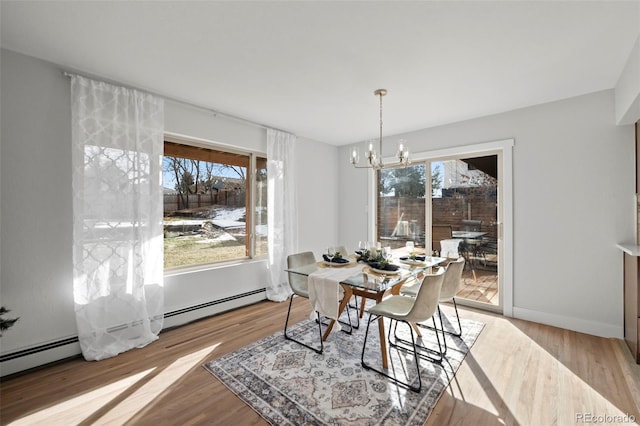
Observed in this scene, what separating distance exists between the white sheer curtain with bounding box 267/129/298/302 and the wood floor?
1.28 metres

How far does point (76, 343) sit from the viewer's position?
8.33 feet

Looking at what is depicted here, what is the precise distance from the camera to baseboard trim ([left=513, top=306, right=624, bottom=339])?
288 cm

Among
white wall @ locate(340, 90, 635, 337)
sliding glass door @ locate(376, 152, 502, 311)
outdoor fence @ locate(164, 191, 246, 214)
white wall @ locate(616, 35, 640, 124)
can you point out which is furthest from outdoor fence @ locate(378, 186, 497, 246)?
outdoor fence @ locate(164, 191, 246, 214)

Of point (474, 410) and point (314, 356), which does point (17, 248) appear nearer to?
point (314, 356)

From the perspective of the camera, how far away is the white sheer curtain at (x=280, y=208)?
409cm

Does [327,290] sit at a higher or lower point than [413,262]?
lower

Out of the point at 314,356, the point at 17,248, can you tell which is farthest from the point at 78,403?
the point at 314,356

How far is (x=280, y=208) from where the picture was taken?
4203 mm

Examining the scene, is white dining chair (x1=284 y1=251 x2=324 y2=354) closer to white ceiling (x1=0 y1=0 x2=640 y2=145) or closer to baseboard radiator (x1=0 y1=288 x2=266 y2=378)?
baseboard radiator (x1=0 y1=288 x2=266 y2=378)

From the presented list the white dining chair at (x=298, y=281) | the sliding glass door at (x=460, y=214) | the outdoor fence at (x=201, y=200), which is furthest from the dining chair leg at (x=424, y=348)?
the outdoor fence at (x=201, y=200)

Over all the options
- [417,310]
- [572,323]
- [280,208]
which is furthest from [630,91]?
[280,208]

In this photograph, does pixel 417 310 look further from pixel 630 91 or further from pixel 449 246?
pixel 630 91

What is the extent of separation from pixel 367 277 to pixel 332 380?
857 millimetres

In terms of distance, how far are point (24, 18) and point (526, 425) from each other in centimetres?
416
